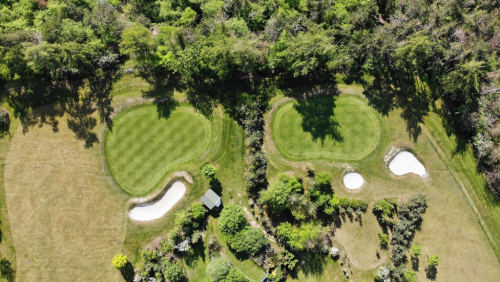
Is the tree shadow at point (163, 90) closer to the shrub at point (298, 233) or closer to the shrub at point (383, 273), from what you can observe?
the shrub at point (298, 233)

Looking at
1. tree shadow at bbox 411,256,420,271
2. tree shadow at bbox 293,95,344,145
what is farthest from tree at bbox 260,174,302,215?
tree shadow at bbox 411,256,420,271

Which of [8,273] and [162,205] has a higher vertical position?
[162,205]

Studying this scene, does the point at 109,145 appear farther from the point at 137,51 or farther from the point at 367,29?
the point at 367,29

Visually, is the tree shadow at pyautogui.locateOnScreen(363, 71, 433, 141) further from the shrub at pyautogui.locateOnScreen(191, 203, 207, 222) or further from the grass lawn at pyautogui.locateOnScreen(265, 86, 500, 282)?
the shrub at pyautogui.locateOnScreen(191, 203, 207, 222)

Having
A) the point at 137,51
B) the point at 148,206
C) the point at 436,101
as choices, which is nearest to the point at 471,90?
the point at 436,101

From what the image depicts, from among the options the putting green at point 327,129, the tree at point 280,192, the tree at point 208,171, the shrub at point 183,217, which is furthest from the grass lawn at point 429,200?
the shrub at point 183,217

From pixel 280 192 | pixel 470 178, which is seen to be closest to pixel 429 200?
pixel 470 178

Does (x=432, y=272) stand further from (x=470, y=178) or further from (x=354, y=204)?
(x=354, y=204)
